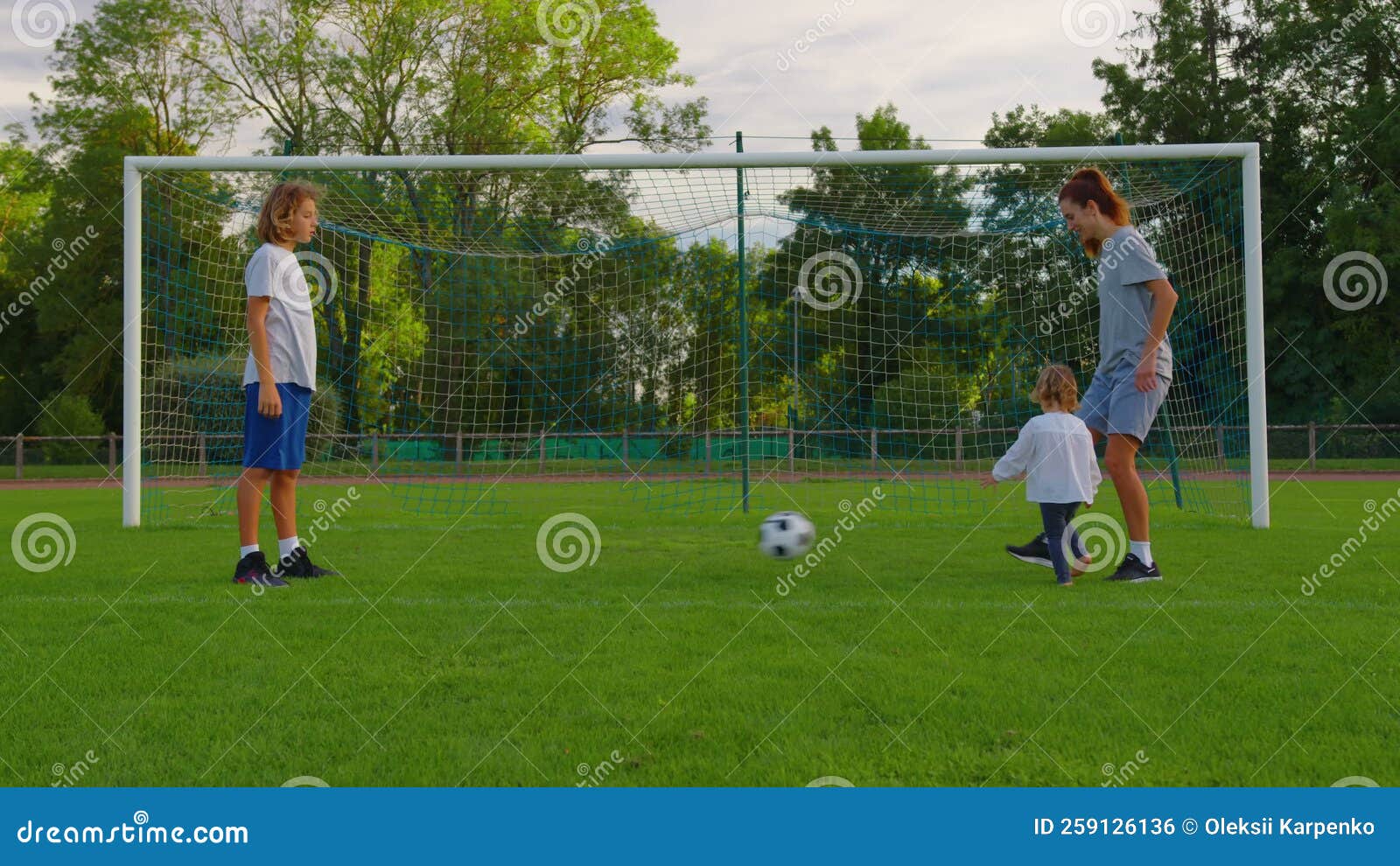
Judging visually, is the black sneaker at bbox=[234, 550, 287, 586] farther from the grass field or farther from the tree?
the tree

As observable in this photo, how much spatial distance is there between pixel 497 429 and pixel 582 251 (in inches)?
542

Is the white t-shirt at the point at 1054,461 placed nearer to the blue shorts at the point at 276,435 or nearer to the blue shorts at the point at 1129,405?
the blue shorts at the point at 1129,405

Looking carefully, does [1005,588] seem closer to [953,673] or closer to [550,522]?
[953,673]

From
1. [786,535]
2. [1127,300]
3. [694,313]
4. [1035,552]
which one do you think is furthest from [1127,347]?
[694,313]

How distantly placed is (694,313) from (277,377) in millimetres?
12041

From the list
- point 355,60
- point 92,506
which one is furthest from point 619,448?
point 355,60

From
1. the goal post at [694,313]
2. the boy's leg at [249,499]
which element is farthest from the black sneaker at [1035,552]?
the boy's leg at [249,499]

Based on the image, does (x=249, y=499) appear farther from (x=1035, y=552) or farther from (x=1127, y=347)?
(x=1127, y=347)

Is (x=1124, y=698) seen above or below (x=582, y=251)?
below

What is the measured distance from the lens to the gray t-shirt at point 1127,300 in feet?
17.0

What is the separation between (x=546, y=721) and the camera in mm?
2791

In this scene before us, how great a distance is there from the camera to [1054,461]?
533 cm

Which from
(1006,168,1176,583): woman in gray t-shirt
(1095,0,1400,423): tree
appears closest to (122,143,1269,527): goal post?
(1006,168,1176,583): woman in gray t-shirt

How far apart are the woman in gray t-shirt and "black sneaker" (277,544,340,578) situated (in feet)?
14.1
